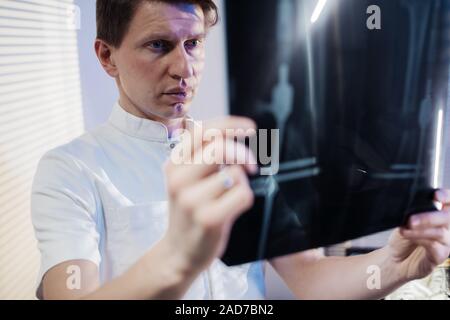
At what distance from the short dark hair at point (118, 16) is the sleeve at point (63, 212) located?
0.24 metres

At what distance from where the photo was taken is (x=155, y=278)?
66 centimetres

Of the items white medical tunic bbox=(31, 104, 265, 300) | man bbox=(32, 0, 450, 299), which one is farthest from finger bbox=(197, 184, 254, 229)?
white medical tunic bbox=(31, 104, 265, 300)

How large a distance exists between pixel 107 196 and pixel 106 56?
272 millimetres

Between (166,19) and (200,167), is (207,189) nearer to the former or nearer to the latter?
(200,167)

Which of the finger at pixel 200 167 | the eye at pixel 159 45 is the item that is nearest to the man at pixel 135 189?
the eye at pixel 159 45

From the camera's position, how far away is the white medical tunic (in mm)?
755

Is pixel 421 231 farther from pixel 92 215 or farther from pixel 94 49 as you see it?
pixel 94 49

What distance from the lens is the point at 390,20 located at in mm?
790

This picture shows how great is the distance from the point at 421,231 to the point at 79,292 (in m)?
0.65

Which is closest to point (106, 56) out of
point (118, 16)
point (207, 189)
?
point (118, 16)

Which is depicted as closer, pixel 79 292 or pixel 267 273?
pixel 79 292
